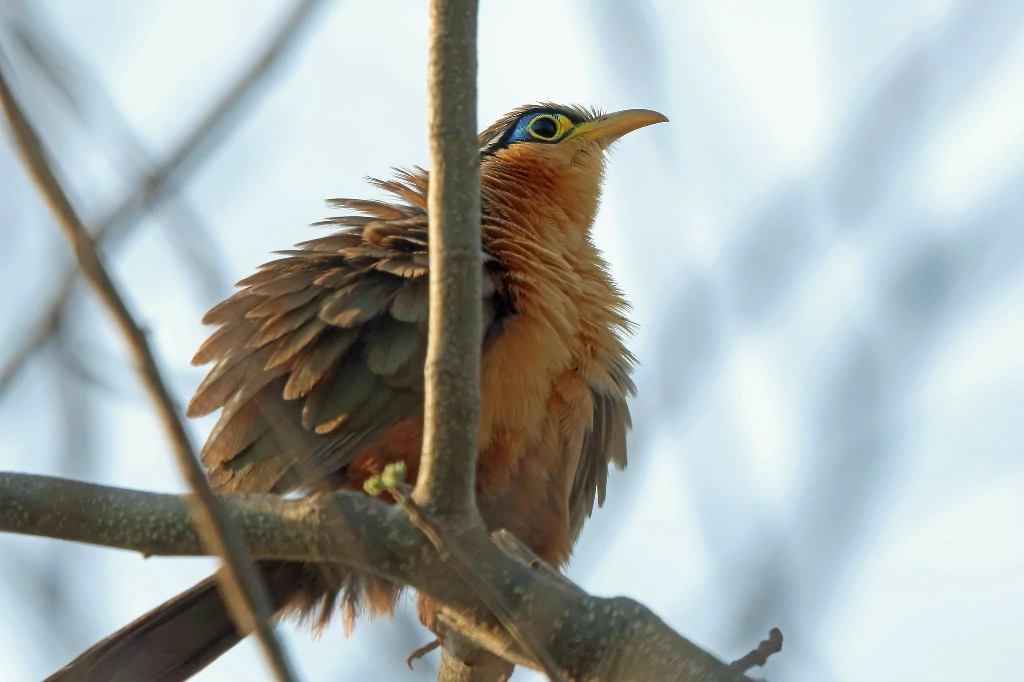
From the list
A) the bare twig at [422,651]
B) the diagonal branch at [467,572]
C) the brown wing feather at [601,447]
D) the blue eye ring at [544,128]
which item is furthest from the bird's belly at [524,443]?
the blue eye ring at [544,128]

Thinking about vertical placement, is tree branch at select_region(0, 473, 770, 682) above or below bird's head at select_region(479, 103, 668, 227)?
below

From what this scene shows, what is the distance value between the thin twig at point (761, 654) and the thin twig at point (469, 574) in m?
0.56

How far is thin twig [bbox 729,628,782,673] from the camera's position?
3184 millimetres

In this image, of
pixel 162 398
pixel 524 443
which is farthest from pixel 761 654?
pixel 162 398

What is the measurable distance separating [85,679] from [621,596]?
6.84 ft

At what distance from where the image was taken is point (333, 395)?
4.55 metres

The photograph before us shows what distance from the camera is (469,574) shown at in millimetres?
3135

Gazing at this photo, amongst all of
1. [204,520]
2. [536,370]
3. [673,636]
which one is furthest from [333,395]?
[204,520]

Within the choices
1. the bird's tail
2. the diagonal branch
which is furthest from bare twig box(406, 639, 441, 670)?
the bird's tail

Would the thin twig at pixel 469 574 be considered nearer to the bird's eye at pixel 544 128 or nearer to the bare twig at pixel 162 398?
the bare twig at pixel 162 398

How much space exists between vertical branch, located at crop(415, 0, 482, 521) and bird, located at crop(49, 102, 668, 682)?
111 cm

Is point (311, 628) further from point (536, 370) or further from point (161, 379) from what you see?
point (161, 379)

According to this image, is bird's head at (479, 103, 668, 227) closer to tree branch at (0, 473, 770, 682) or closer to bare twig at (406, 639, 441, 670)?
bare twig at (406, 639, 441, 670)

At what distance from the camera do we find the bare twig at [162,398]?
6.66 feet
